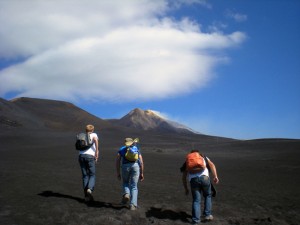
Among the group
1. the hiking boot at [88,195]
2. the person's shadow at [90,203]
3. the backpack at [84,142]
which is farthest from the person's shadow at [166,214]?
the backpack at [84,142]

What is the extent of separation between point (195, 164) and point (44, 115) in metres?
57.2

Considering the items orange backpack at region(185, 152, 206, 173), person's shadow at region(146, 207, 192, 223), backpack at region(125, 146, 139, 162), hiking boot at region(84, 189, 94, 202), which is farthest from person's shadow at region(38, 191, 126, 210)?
orange backpack at region(185, 152, 206, 173)

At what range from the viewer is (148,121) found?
11212 cm

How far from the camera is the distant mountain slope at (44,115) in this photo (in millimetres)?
47681

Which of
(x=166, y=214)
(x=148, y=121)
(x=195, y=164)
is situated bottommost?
(x=166, y=214)

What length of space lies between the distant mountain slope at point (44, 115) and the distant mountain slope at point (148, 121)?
32794mm

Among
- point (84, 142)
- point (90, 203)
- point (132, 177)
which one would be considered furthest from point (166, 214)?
point (84, 142)

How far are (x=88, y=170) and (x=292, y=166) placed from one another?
13681 millimetres

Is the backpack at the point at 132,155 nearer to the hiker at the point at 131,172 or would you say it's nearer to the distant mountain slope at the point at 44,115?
the hiker at the point at 131,172

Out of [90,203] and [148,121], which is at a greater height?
[148,121]

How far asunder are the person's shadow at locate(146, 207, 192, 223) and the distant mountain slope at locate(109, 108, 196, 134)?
313ft

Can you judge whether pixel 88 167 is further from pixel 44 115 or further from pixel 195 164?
pixel 44 115

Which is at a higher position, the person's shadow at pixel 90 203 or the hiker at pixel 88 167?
the hiker at pixel 88 167

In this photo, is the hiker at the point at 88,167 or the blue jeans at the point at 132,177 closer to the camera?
the blue jeans at the point at 132,177
